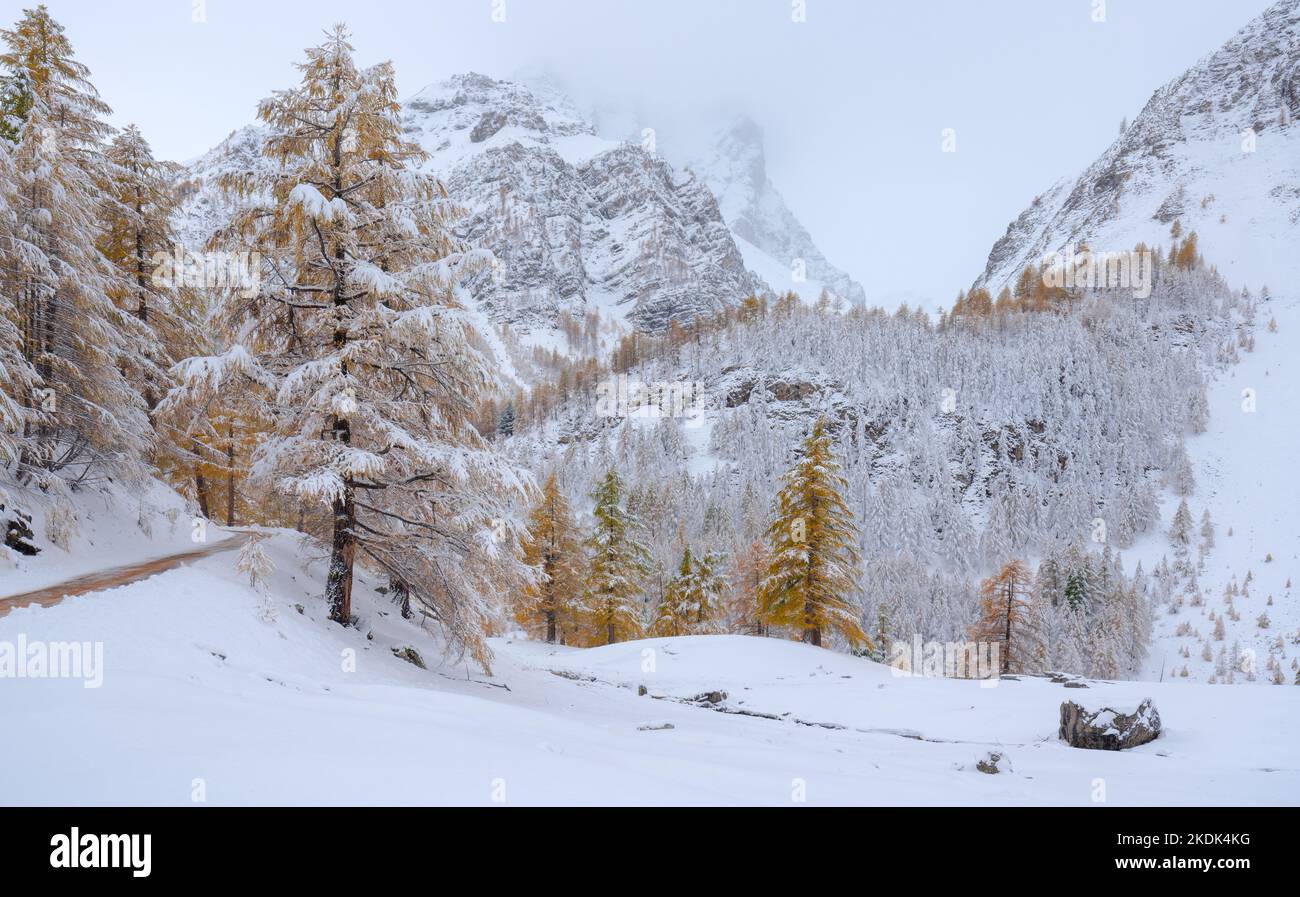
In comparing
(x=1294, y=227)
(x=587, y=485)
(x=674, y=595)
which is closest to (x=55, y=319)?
(x=674, y=595)

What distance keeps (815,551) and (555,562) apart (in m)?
13.9

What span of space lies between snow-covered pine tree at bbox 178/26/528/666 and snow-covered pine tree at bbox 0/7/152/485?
6092 millimetres

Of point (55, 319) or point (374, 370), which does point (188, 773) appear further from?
point (55, 319)

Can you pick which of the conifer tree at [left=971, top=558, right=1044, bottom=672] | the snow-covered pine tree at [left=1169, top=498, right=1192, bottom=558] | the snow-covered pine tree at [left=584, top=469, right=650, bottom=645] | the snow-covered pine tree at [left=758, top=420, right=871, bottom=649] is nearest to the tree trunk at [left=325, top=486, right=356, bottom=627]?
the snow-covered pine tree at [left=758, top=420, right=871, bottom=649]

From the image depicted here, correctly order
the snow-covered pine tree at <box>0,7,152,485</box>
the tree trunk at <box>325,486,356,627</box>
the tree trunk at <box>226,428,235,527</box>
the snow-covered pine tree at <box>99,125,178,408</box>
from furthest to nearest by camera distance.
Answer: the tree trunk at <box>226,428,235,527</box> < the snow-covered pine tree at <box>99,125,178,408</box> < the snow-covered pine tree at <box>0,7,152,485</box> < the tree trunk at <box>325,486,356,627</box>

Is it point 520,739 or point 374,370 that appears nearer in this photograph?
point 520,739

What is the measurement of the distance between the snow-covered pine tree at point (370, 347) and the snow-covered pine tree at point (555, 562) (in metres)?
18.3

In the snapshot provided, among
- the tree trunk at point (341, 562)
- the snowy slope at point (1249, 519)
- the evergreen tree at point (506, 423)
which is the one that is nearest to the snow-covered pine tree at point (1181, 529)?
the snowy slope at point (1249, 519)

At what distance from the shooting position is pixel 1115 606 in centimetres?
5506

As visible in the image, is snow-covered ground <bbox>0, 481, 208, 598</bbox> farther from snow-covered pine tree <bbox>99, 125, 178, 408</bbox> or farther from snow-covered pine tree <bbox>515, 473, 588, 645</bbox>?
snow-covered pine tree <bbox>515, 473, 588, 645</bbox>

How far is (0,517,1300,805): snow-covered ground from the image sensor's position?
12.8ft

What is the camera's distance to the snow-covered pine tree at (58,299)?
40.9 ft

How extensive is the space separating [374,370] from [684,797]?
9.20 metres

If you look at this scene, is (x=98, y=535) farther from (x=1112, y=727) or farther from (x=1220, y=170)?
(x=1220, y=170)
